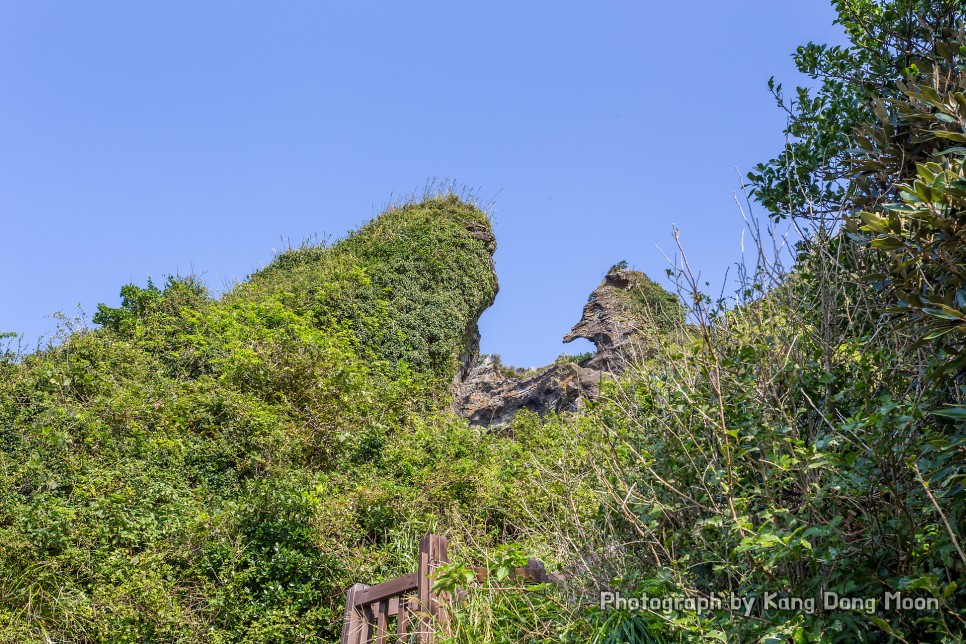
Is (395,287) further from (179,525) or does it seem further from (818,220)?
(818,220)

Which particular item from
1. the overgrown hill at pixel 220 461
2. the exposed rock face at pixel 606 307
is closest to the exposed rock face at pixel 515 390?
the exposed rock face at pixel 606 307

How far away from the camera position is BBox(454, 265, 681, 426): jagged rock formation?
42.8 feet

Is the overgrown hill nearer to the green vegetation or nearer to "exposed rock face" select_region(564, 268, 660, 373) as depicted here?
the green vegetation

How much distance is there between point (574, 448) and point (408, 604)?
1.59 meters

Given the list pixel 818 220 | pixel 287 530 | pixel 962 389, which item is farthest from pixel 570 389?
pixel 962 389

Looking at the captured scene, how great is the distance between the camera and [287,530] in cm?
652

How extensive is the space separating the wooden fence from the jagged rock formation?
7542 millimetres

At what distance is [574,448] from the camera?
521 cm

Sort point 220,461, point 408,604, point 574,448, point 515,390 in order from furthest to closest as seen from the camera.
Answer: point 515,390, point 220,461, point 574,448, point 408,604

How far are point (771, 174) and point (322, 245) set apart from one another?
32.2 ft

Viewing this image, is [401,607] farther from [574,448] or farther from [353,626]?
[574,448]

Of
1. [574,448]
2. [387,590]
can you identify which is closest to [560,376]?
[574,448]

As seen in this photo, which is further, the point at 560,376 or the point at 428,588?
the point at 560,376

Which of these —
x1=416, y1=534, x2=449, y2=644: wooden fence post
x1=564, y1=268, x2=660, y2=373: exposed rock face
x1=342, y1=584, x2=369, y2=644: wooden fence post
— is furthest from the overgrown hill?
x1=564, y1=268, x2=660, y2=373: exposed rock face
